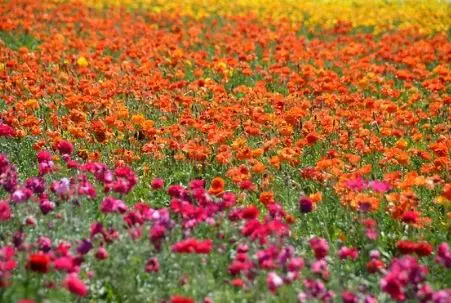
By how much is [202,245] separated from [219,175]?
224cm

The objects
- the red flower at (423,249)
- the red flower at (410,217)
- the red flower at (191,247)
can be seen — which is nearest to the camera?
the red flower at (191,247)

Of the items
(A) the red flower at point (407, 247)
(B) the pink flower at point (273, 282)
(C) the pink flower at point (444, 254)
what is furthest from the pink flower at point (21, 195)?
(C) the pink flower at point (444, 254)

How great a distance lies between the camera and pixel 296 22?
1486 cm

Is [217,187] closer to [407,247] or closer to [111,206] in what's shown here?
[111,206]

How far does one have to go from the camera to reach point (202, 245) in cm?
412

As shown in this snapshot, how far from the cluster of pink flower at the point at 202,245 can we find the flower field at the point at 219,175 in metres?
A: 0.01

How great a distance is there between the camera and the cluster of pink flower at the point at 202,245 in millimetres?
3902

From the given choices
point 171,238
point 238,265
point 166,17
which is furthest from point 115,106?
point 166,17

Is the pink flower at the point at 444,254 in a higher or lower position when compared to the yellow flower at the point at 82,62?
higher

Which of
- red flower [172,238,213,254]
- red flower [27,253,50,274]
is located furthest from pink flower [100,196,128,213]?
red flower [27,253,50,274]

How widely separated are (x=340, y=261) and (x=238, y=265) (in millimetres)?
1165

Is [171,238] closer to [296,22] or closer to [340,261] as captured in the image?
[340,261]

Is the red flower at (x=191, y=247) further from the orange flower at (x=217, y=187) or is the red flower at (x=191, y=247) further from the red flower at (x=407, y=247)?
the red flower at (x=407, y=247)

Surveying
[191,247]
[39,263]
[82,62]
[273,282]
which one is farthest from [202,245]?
[82,62]
